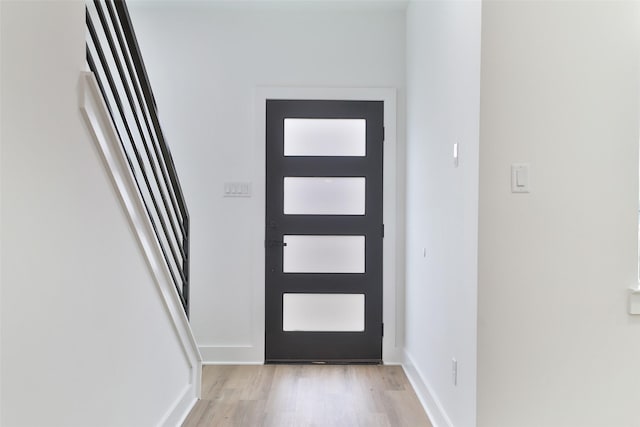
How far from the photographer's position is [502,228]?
1804mm

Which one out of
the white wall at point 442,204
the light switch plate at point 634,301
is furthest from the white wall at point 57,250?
the light switch plate at point 634,301

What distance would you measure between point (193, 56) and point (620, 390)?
11.0 ft

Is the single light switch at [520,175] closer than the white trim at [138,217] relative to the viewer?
No

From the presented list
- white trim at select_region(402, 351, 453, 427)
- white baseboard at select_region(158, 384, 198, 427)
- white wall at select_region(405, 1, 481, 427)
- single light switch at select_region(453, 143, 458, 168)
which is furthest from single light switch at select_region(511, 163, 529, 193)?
white baseboard at select_region(158, 384, 198, 427)

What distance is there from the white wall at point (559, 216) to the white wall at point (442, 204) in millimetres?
80

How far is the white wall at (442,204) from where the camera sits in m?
1.93

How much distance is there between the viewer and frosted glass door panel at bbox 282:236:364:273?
355cm

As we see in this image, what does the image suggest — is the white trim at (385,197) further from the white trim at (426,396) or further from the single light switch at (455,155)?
the single light switch at (455,155)

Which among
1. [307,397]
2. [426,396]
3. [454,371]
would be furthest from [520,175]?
[307,397]

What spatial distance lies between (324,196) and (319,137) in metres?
0.46

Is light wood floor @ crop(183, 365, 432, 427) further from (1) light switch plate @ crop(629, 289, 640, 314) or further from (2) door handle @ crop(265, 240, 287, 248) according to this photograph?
(1) light switch plate @ crop(629, 289, 640, 314)

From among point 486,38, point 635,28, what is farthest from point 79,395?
point 635,28

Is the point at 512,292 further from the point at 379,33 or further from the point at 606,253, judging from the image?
the point at 379,33

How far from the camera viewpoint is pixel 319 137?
11.6 feet
